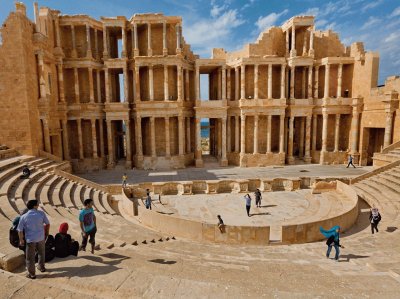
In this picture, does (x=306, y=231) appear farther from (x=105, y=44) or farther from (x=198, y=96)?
(x=105, y=44)

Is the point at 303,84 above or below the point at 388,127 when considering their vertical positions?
above

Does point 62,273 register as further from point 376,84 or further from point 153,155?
point 376,84

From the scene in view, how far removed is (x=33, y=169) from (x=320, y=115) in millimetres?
28002

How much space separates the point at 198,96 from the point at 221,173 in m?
8.67

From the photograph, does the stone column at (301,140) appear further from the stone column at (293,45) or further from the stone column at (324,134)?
the stone column at (293,45)

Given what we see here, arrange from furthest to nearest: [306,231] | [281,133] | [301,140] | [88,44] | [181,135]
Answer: [301,140], [281,133], [181,135], [88,44], [306,231]

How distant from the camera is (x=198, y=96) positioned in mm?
A: 26438

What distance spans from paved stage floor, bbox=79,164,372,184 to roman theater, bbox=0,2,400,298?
266mm

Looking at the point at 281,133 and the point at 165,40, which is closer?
the point at 165,40

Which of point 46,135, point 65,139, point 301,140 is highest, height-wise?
point 46,135

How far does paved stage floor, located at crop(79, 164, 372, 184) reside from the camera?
2170cm

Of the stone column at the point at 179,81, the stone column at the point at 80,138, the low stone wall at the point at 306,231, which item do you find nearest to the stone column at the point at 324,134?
the stone column at the point at 179,81

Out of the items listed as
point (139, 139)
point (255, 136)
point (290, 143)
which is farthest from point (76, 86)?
point (290, 143)

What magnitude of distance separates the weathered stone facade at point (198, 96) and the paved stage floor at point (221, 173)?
154 centimetres
